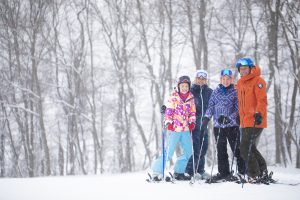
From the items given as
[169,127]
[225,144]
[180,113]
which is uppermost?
[180,113]

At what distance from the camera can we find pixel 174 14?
17.6 meters

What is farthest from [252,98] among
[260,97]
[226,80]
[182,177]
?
[182,177]

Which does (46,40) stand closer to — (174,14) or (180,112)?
(174,14)

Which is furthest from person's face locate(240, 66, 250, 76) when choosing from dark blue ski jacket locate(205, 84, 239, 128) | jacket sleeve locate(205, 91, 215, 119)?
jacket sleeve locate(205, 91, 215, 119)

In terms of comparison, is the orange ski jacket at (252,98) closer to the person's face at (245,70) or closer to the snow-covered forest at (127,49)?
the person's face at (245,70)

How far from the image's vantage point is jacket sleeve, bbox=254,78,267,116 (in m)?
5.33

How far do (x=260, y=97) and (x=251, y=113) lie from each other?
0.97 feet

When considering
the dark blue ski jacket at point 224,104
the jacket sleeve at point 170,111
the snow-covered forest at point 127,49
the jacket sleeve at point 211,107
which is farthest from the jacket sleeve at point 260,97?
the snow-covered forest at point 127,49

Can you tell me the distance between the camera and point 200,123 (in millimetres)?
6461

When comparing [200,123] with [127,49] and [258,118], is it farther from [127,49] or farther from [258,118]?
[127,49]

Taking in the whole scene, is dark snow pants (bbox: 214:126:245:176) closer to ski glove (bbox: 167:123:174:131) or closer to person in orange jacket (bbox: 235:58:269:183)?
person in orange jacket (bbox: 235:58:269:183)

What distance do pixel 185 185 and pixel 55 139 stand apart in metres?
24.8

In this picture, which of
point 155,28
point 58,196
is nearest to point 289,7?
point 155,28

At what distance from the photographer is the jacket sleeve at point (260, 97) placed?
5.33 meters
